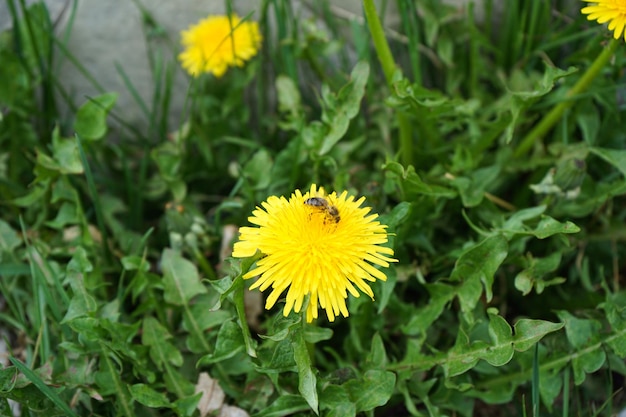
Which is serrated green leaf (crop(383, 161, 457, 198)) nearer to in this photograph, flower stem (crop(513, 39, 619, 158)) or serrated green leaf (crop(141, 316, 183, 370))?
flower stem (crop(513, 39, 619, 158))

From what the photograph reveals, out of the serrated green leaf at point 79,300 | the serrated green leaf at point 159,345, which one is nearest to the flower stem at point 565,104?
the serrated green leaf at point 159,345

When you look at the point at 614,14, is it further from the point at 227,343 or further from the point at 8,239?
the point at 8,239

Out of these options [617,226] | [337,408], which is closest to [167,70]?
[337,408]

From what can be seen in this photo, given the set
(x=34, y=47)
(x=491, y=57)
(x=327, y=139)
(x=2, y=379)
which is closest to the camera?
(x=2, y=379)

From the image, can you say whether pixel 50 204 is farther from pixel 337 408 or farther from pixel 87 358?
pixel 337 408

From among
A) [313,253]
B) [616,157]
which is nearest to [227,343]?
[313,253]

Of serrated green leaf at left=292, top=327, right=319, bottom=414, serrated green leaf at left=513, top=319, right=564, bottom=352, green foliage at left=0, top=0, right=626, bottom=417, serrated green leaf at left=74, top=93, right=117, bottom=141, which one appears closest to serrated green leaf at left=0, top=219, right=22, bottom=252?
green foliage at left=0, top=0, right=626, bottom=417

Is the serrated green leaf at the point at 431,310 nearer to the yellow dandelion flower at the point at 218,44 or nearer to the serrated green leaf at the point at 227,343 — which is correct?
the serrated green leaf at the point at 227,343
